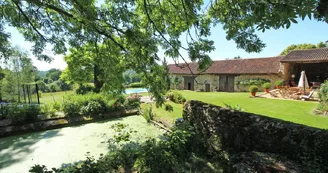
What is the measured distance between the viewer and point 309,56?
1603cm

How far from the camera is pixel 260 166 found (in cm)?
296

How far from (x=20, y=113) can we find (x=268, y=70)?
826 inches

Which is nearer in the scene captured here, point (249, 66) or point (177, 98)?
point (177, 98)

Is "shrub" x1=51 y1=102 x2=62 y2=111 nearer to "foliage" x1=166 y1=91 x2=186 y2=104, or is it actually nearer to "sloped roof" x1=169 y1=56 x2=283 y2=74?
"foliage" x1=166 y1=91 x2=186 y2=104

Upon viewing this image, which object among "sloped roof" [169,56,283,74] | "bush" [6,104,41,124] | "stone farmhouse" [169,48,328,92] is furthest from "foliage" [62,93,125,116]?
"sloped roof" [169,56,283,74]

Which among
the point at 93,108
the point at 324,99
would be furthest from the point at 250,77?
the point at 93,108

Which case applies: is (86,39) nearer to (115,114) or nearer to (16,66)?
(115,114)

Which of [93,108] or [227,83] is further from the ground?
[227,83]

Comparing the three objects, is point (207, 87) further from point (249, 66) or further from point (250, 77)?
point (249, 66)

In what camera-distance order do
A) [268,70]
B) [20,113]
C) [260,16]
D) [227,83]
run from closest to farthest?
[260,16]
[20,113]
[268,70]
[227,83]

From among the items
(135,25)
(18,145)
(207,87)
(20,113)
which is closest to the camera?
(135,25)

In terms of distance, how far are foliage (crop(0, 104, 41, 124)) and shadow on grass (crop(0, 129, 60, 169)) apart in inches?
40.3

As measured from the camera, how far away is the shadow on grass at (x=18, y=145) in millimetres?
5176

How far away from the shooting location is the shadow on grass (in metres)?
5.18
